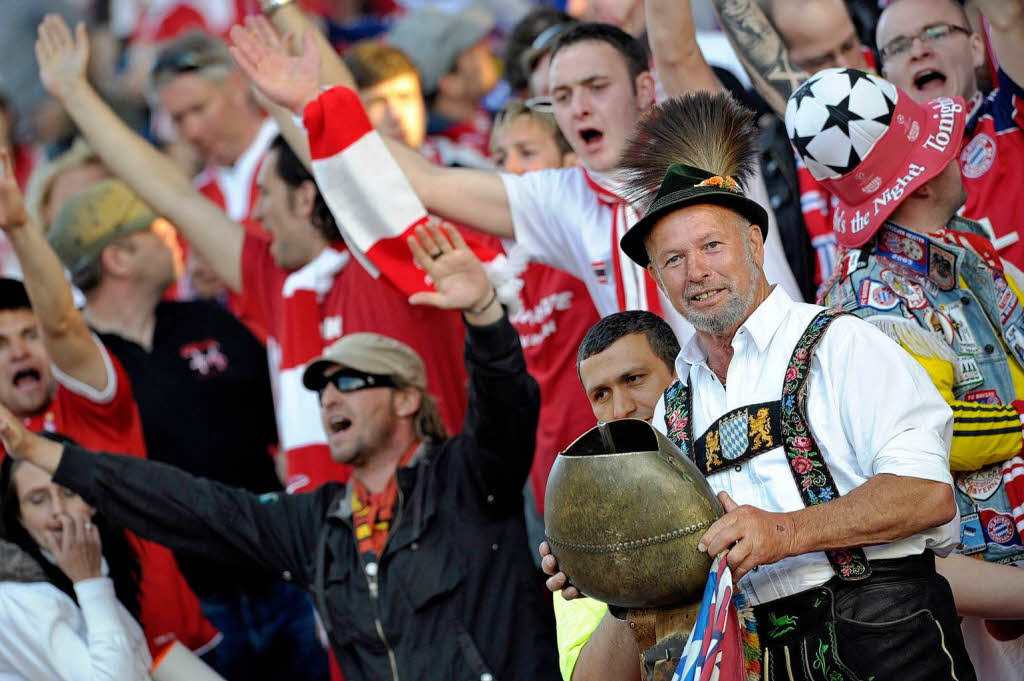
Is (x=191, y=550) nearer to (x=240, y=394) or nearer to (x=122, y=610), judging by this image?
(x=122, y=610)

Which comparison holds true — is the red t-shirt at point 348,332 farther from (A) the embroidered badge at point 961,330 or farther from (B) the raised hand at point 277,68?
(A) the embroidered badge at point 961,330

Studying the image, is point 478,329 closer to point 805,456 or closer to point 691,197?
point 691,197

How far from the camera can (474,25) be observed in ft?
29.3

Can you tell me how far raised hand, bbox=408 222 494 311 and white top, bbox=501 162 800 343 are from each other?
0.54 m

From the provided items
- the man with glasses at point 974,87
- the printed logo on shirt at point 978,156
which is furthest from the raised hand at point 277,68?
the printed logo on shirt at point 978,156

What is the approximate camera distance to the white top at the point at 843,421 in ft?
10.2

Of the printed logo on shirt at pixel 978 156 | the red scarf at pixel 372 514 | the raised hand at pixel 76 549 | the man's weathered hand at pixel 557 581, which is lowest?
the raised hand at pixel 76 549

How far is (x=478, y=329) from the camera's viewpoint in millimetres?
4539

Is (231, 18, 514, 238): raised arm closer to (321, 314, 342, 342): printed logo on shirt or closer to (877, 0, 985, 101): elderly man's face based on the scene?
(321, 314, 342, 342): printed logo on shirt

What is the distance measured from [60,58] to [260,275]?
1326 millimetres

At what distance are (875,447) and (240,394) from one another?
401cm

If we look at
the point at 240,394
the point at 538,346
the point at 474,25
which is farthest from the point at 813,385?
the point at 474,25

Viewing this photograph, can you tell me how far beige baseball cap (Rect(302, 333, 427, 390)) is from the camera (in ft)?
17.5

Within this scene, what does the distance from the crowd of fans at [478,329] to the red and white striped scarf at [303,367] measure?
0.04ft
